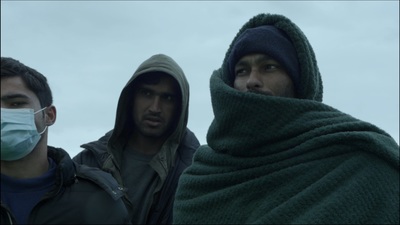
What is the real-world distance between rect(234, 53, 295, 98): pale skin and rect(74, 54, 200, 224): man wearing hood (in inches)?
42.6

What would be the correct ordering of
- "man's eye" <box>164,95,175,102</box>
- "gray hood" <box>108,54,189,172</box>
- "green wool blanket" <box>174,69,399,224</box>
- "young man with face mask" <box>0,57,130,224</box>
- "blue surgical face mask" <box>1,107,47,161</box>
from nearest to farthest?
"green wool blanket" <box>174,69,399,224</box> < "young man with face mask" <box>0,57,130,224</box> < "blue surgical face mask" <box>1,107,47,161</box> < "gray hood" <box>108,54,189,172</box> < "man's eye" <box>164,95,175,102</box>

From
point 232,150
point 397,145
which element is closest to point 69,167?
point 232,150

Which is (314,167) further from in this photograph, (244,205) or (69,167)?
(69,167)

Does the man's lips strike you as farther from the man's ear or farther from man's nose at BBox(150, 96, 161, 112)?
the man's ear

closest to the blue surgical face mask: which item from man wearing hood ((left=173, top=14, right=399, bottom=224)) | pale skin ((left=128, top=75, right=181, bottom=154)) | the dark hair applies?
the dark hair

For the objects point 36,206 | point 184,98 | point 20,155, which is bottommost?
point 36,206

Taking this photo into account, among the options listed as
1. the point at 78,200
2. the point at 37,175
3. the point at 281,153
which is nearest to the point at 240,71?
the point at 281,153

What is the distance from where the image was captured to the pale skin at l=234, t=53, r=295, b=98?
336 centimetres

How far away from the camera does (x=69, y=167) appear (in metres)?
3.51

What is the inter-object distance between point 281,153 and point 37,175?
1251mm

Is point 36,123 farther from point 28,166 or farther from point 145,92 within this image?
point 145,92

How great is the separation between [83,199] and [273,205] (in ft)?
3.29

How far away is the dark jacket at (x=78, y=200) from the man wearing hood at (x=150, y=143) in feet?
2.02

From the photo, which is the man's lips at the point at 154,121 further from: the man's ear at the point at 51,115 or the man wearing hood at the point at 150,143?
the man's ear at the point at 51,115
